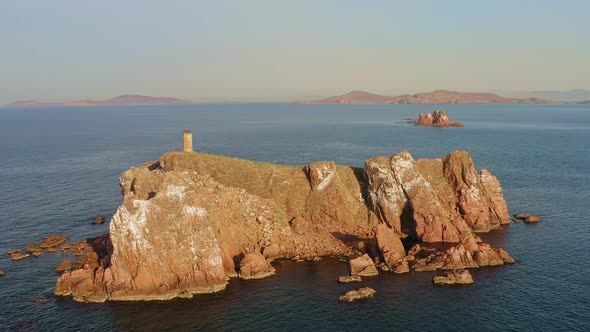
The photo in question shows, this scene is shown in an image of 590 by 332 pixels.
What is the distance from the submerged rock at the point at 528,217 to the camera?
82.9m

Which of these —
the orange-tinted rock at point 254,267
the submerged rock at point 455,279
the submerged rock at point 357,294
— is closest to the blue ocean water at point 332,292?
the submerged rock at point 357,294

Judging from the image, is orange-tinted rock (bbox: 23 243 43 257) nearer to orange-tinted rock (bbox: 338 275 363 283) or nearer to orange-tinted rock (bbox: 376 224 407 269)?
orange-tinted rock (bbox: 338 275 363 283)

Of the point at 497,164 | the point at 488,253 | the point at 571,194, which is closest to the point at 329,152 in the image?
the point at 497,164

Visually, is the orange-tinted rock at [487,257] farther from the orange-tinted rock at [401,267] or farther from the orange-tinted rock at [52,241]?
the orange-tinted rock at [52,241]

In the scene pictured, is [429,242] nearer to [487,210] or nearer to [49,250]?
[487,210]

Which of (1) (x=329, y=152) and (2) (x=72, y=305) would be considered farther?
(1) (x=329, y=152)

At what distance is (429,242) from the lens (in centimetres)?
7612

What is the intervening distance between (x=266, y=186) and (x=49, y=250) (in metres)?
38.2

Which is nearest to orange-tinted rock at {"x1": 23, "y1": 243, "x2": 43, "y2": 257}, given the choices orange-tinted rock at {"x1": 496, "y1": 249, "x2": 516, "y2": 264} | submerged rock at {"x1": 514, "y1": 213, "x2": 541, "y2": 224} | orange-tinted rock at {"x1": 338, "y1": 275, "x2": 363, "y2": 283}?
orange-tinted rock at {"x1": 338, "y1": 275, "x2": 363, "y2": 283}

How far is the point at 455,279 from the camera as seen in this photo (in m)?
59.8

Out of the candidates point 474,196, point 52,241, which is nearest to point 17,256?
point 52,241

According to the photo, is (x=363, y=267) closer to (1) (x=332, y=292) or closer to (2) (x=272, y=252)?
(1) (x=332, y=292)

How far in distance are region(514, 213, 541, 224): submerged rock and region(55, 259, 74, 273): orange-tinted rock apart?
80257 mm

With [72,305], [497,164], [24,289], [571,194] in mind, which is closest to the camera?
[72,305]
